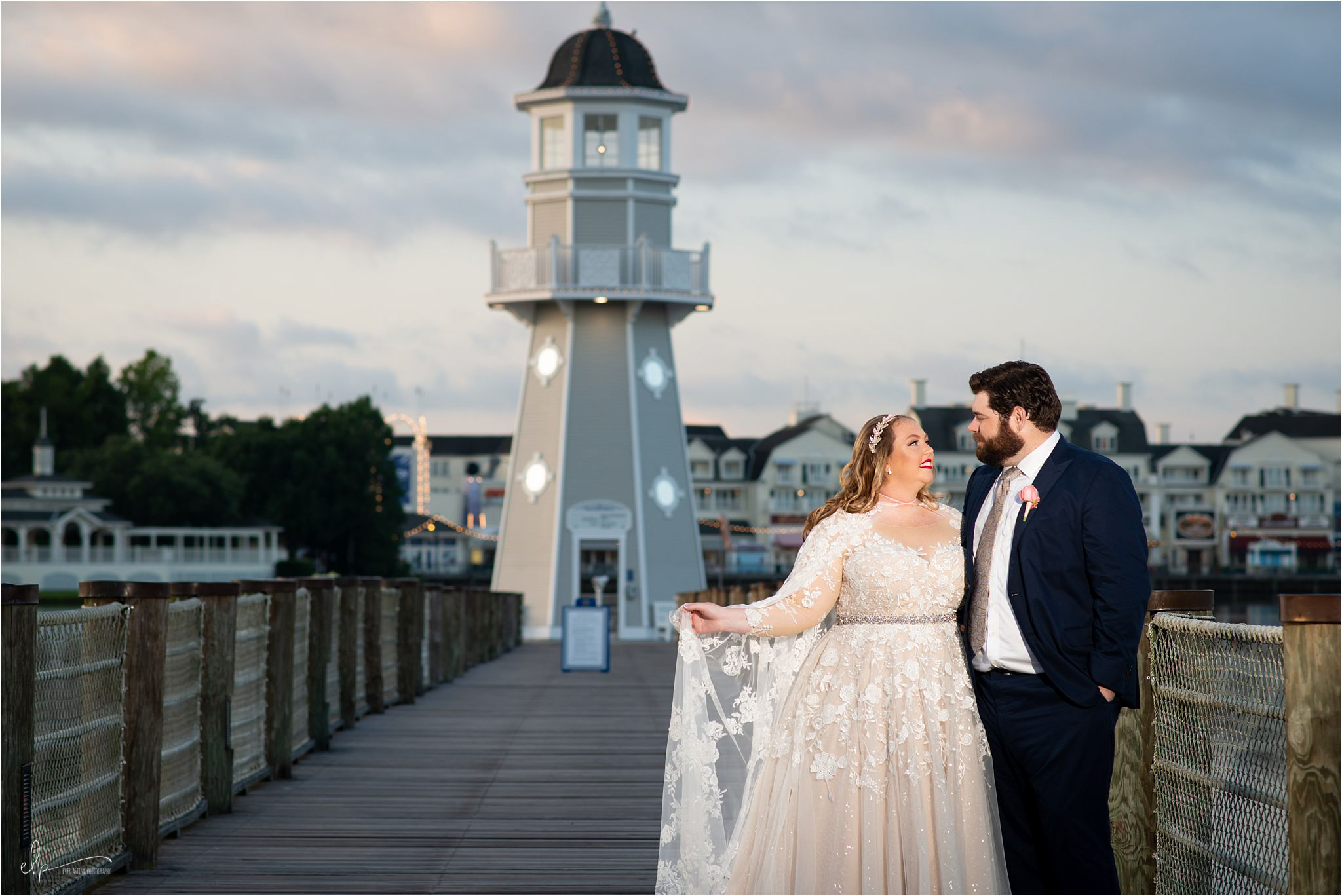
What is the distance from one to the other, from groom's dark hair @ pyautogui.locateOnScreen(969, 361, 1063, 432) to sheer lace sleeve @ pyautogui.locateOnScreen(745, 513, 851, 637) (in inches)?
28.4

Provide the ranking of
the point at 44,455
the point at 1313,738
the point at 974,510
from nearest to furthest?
the point at 1313,738 → the point at 974,510 → the point at 44,455

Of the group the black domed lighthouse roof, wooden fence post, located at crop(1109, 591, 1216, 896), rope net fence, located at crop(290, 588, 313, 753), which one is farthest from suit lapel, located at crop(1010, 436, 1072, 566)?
the black domed lighthouse roof

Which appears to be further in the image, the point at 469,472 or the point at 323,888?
the point at 469,472

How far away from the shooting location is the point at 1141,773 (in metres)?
5.89

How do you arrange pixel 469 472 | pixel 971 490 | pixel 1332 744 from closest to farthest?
pixel 1332 744
pixel 971 490
pixel 469 472

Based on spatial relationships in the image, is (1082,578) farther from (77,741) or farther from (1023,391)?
(77,741)

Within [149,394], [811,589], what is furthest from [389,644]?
[149,394]

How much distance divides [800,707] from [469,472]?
113m

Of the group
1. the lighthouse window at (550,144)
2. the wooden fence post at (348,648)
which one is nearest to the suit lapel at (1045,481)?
the wooden fence post at (348,648)

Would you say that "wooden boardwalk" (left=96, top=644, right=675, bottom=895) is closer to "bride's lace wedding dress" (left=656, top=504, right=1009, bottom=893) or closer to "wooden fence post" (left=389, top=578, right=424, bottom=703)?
"wooden fence post" (left=389, top=578, right=424, bottom=703)

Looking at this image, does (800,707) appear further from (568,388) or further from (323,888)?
(568,388)

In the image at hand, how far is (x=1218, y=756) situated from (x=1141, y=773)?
31.0 inches

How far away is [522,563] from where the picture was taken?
132 ft

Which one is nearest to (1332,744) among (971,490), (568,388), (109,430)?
(971,490)
